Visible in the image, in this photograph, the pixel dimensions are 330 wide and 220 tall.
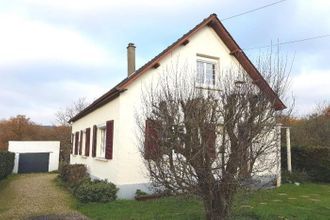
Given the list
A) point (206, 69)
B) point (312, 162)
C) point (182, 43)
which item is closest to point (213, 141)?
point (182, 43)

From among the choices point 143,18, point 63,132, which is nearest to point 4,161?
point 143,18

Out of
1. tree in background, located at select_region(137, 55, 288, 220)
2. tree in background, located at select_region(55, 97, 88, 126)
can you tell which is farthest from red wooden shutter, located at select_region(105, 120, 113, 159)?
tree in background, located at select_region(55, 97, 88, 126)

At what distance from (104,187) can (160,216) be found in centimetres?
368

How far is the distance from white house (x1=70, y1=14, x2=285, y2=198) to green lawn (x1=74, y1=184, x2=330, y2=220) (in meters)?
1.52

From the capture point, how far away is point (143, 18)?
10.6 m

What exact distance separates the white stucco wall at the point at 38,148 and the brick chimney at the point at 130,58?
60.6ft

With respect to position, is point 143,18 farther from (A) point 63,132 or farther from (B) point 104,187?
(A) point 63,132

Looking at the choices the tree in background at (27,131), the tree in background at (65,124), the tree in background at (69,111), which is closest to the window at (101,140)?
the tree in background at (65,124)

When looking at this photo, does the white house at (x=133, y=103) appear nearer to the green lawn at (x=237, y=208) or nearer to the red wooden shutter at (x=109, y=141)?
the red wooden shutter at (x=109, y=141)

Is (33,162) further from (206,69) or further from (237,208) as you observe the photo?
(237,208)

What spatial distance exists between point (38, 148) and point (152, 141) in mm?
28029

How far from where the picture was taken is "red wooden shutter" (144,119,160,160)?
7.50 m

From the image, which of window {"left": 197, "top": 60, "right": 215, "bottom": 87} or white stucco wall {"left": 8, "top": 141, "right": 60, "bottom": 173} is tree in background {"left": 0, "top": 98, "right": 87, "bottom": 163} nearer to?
white stucco wall {"left": 8, "top": 141, "right": 60, "bottom": 173}

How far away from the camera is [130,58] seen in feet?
60.0
